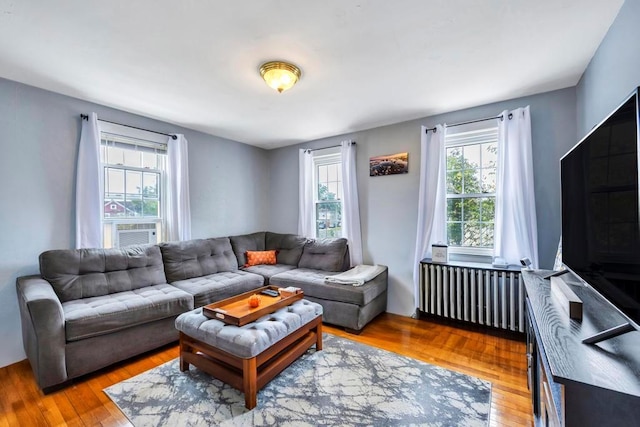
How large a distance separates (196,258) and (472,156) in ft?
11.6

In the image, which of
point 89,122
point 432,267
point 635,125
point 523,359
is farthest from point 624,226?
point 89,122

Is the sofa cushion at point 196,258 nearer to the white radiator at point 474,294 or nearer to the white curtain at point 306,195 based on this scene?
the white curtain at point 306,195

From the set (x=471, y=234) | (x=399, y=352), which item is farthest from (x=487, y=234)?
(x=399, y=352)

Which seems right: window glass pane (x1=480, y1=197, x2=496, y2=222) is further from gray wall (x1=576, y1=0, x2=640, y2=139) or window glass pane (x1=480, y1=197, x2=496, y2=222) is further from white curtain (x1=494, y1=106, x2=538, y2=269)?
gray wall (x1=576, y1=0, x2=640, y2=139)

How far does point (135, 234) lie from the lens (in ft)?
10.6

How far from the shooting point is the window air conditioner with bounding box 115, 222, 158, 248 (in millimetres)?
3087

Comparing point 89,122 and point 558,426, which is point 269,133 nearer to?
point 89,122

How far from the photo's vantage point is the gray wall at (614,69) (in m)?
1.42

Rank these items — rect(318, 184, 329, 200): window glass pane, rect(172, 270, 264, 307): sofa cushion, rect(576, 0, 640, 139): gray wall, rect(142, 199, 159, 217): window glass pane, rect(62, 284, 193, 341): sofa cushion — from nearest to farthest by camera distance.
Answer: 1. rect(576, 0, 640, 139): gray wall
2. rect(62, 284, 193, 341): sofa cushion
3. rect(172, 270, 264, 307): sofa cushion
4. rect(142, 199, 159, 217): window glass pane
5. rect(318, 184, 329, 200): window glass pane

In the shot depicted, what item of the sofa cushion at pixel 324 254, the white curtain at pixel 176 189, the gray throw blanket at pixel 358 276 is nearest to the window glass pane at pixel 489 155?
the gray throw blanket at pixel 358 276

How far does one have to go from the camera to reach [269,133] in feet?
12.9

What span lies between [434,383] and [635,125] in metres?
1.89

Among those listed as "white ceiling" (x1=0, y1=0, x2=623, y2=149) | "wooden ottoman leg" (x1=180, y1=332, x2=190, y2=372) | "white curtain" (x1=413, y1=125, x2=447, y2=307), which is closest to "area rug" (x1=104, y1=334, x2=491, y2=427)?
"wooden ottoman leg" (x1=180, y1=332, x2=190, y2=372)

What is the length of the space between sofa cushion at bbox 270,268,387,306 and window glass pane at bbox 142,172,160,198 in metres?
1.86
